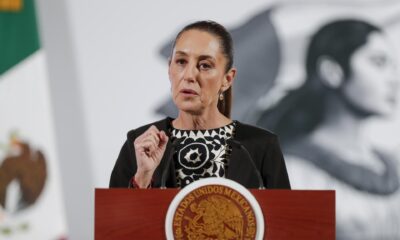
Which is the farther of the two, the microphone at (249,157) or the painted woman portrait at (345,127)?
the painted woman portrait at (345,127)

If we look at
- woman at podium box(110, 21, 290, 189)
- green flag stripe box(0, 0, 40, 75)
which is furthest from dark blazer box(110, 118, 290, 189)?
green flag stripe box(0, 0, 40, 75)

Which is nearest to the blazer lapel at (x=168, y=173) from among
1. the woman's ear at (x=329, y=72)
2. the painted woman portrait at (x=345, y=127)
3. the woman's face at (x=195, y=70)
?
the woman's face at (x=195, y=70)

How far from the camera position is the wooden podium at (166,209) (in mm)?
1872

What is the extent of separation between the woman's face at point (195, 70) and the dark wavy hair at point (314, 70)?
2.70m

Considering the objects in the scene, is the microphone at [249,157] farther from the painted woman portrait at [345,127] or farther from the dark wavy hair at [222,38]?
the painted woman portrait at [345,127]

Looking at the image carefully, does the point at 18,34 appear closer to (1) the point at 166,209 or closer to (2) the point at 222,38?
(2) the point at 222,38

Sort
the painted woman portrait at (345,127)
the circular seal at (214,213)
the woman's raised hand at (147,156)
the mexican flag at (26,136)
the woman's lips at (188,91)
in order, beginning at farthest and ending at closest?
1. the painted woman portrait at (345,127)
2. the mexican flag at (26,136)
3. the woman's lips at (188,91)
4. the woman's raised hand at (147,156)
5. the circular seal at (214,213)

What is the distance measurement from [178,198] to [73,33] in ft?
9.68

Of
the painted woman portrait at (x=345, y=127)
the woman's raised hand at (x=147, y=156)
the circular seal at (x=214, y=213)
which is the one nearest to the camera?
the circular seal at (x=214, y=213)

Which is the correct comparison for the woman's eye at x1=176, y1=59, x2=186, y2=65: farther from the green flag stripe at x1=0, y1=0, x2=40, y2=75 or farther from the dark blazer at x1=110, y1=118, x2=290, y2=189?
the green flag stripe at x1=0, y1=0, x2=40, y2=75

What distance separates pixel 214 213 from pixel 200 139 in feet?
1.31

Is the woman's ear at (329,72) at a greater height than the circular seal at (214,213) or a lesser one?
greater

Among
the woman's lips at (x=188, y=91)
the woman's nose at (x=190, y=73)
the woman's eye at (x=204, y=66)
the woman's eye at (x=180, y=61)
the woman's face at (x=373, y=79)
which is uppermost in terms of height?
the woman's face at (x=373, y=79)

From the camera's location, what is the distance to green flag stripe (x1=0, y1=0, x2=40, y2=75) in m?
4.47
